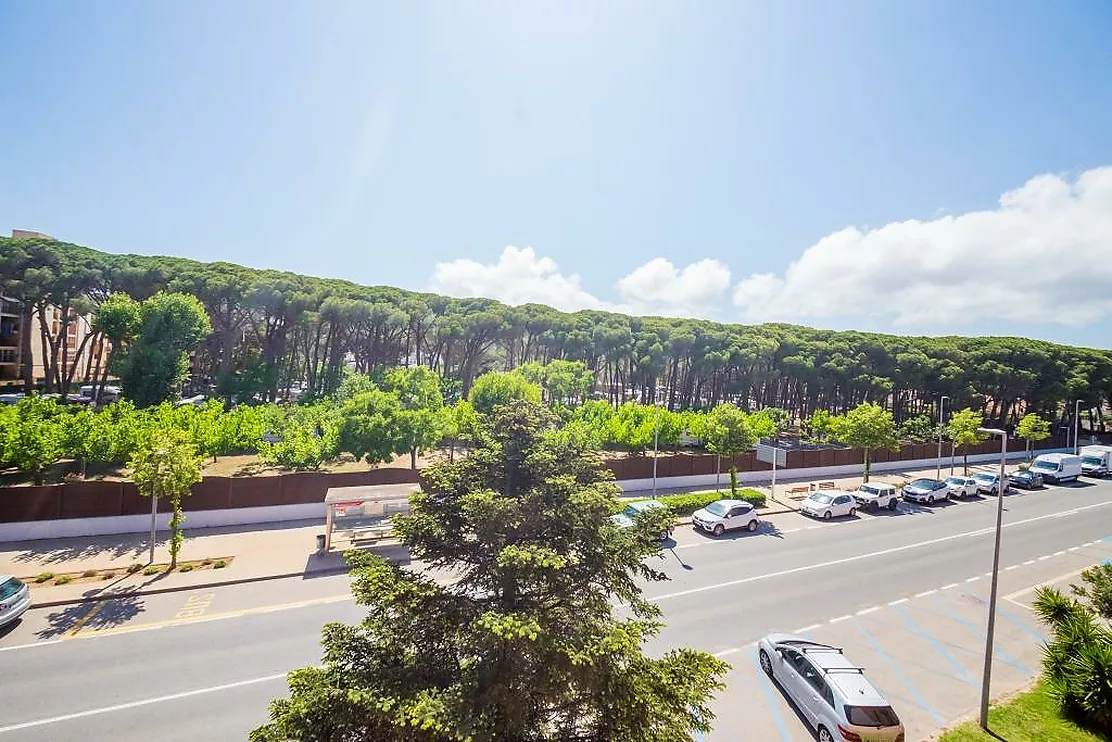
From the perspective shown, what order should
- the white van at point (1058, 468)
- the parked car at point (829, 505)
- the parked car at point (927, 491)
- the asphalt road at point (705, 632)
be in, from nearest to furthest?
the asphalt road at point (705, 632), the parked car at point (829, 505), the parked car at point (927, 491), the white van at point (1058, 468)

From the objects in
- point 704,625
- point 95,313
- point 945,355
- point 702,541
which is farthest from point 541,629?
point 945,355

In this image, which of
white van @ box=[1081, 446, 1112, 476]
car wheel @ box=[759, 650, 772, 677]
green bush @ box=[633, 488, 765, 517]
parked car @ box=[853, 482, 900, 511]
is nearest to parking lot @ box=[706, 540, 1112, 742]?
car wheel @ box=[759, 650, 772, 677]

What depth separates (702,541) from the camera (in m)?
22.6

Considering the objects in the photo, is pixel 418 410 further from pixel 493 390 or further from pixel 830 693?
pixel 830 693

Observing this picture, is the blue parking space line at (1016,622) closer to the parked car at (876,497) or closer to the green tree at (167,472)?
the parked car at (876,497)

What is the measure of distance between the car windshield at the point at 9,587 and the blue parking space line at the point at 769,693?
19462mm

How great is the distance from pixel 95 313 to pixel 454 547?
5102cm

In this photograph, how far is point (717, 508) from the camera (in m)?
24.1

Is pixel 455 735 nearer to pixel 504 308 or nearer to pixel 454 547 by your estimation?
pixel 454 547

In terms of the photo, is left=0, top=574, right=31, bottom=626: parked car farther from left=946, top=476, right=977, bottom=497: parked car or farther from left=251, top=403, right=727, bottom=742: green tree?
left=946, top=476, right=977, bottom=497: parked car

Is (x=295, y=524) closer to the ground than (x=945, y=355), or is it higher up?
closer to the ground

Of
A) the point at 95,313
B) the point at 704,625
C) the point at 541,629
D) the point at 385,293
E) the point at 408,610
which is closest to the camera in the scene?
the point at 541,629

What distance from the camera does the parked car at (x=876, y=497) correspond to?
93.1 ft

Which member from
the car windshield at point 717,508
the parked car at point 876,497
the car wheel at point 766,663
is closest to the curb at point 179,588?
the car wheel at point 766,663
